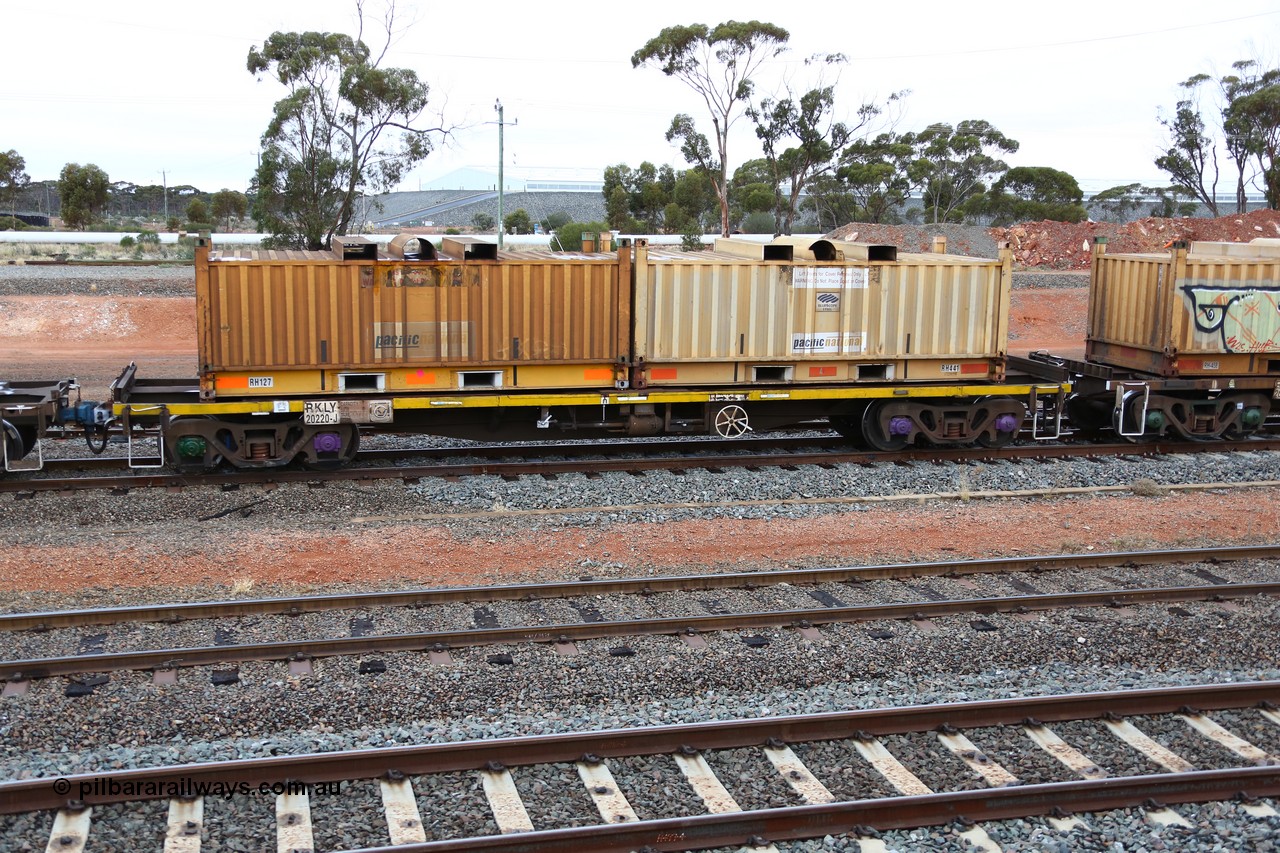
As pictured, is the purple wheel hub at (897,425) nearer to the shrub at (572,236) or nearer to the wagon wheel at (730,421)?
the wagon wheel at (730,421)

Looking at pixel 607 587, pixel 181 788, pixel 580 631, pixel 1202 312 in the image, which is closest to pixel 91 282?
pixel 607 587

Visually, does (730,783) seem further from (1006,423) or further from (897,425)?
(1006,423)

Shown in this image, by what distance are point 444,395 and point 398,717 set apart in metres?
7.26

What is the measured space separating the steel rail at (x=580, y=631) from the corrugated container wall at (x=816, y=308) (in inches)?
235

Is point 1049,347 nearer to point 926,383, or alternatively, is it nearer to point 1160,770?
point 926,383

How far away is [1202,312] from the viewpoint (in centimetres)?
1667

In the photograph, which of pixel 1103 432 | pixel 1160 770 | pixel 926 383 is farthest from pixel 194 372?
pixel 1160 770

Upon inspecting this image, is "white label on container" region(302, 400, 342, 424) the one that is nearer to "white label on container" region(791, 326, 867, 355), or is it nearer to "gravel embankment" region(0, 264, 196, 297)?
"white label on container" region(791, 326, 867, 355)

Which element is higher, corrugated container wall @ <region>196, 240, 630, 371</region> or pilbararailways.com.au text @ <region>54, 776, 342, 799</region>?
corrugated container wall @ <region>196, 240, 630, 371</region>

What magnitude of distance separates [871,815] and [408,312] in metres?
9.43

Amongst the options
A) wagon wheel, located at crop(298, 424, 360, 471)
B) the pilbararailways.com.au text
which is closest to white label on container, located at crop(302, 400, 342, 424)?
wagon wheel, located at crop(298, 424, 360, 471)

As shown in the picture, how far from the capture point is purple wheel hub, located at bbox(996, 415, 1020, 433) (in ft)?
54.0

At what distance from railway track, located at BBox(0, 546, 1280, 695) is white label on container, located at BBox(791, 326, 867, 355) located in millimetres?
5075

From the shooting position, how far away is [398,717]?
7723mm
